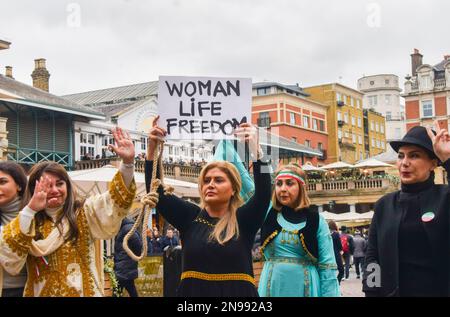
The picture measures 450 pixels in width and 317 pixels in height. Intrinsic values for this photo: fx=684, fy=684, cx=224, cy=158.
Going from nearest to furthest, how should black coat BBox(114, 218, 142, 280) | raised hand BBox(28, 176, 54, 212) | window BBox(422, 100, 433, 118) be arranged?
1. raised hand BBox(28, 176, 54, 212)
2. black coat BBox(114, 218, 142, 280)
3. window BBox(422, 100, 433, 118)

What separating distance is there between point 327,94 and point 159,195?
230 ft

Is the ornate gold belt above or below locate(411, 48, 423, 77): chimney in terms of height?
below

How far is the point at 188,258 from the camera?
4.12m

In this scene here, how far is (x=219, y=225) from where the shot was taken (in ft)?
13.7

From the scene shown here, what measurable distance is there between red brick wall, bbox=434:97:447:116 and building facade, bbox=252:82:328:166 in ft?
38.6

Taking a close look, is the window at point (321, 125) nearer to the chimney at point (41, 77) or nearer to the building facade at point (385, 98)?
the building facade at point (385, 98)

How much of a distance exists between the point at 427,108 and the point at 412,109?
62.0 inches

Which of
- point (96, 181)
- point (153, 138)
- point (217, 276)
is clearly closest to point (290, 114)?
point (96, 181)

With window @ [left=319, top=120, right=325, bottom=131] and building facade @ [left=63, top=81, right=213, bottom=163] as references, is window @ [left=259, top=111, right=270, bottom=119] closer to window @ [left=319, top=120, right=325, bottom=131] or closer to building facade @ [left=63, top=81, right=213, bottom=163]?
window @ [left=319, top=120, right=325, bottom=131]

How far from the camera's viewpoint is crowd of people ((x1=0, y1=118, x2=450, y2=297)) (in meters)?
3.80

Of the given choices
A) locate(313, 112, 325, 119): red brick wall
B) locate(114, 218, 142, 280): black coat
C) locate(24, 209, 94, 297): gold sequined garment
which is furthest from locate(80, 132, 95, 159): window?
locate(313, 112, 325, 119): red brick wall

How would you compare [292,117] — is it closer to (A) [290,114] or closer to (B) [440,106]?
(A) [290,114]

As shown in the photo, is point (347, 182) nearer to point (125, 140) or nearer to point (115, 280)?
point (115, 280)
